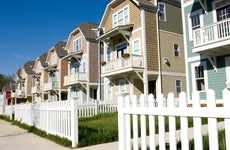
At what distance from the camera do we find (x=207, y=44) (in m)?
13.0

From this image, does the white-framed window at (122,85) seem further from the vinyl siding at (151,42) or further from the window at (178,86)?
the window at (178,86)

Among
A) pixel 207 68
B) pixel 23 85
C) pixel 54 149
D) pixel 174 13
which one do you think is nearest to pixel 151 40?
pixel 174 13

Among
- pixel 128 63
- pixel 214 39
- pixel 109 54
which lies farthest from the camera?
pixel 109 54

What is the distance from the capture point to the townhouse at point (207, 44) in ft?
41.8

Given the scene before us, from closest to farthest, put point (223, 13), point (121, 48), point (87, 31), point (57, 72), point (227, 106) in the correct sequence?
→ 1. point (227, 106)
2. point (223, 13)
3. point (121, 48)
4. point (87, 31)
5. point (57, 72)

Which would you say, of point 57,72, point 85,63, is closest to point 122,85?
point 85,63

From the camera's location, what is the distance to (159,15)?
21.0m

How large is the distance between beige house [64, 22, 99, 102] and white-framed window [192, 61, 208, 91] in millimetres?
15515

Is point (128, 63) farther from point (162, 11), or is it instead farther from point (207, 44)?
point (207, 44)

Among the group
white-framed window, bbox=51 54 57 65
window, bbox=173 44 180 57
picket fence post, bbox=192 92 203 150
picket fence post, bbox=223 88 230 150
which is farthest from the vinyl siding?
white-framed window, bbox=51 54 57 65

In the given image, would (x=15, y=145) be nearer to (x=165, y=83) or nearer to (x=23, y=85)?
(x=165, y=83)

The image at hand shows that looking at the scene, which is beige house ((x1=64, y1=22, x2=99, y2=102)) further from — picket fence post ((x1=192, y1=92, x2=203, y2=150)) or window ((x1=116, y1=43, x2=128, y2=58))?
picket fence post ((x1=192, y1=92, x2=203, y2=150))

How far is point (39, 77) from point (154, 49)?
118ft

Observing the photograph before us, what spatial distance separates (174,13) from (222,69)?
1022 centimetres
